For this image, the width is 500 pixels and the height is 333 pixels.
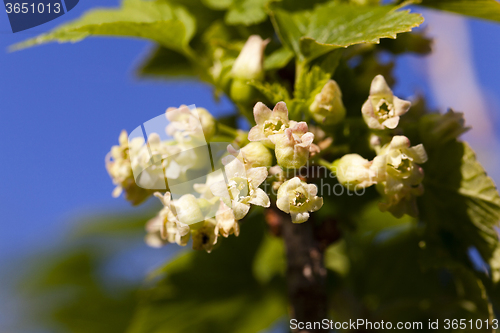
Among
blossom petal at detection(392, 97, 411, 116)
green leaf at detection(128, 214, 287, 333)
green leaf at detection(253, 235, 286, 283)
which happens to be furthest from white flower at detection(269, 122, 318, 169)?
green leaf at detection(253, 235, 286, 283)

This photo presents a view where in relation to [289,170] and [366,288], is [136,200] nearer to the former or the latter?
[289,170]

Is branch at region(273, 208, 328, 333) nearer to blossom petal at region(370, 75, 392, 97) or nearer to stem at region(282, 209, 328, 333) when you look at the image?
stem at region(282, 209, 328, 333)

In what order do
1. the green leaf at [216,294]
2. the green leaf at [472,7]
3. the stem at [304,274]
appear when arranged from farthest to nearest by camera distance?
the green leaf at [216,294] < the stem at [304,274] < the green leaf at [472,7]

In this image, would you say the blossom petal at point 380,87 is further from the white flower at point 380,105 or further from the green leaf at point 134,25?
the green leaf at point 134,25

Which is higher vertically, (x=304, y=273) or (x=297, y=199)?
(x=297, y=199)

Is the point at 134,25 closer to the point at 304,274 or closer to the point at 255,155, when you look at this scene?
the point at 255,155

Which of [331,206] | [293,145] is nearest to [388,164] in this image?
[293,145]

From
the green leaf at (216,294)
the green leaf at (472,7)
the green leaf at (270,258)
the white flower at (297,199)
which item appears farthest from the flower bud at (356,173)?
the green leaf at (270,258)

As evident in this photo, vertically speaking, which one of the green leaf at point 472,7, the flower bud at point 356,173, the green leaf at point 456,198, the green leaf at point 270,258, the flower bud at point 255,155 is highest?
the green leaf at point 472,7
